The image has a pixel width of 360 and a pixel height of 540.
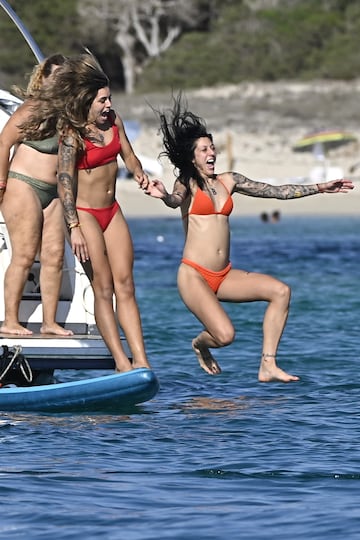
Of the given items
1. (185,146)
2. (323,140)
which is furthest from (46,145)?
(323,140)

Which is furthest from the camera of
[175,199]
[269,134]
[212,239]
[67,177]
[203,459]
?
[269,134]

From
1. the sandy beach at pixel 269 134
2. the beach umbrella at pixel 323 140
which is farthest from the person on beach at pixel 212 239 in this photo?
the beach umbrella at pixel 323 140

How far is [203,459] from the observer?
7035 mm

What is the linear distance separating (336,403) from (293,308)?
6.86 m

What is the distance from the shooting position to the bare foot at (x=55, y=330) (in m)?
8.45

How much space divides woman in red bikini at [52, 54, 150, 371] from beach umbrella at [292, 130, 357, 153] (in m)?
32.3

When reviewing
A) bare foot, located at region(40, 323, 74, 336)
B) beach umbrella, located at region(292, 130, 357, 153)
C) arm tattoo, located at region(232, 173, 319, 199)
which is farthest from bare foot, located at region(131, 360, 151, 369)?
beach umbrella, located at region(292, 130, 357, 153)

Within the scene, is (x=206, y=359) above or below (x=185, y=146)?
below

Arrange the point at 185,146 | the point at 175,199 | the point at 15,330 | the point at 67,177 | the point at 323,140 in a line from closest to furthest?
the point at 67,177 < the point at 175,199 < the point at 185,146 < the point at 15,330 < the point at 323,140

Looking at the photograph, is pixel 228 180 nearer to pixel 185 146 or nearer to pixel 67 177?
pixel 185 146

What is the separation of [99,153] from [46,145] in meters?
0.54

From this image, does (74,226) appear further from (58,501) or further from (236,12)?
(236,12)

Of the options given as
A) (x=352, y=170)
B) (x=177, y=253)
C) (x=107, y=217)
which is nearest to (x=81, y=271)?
(x=107, y=217)

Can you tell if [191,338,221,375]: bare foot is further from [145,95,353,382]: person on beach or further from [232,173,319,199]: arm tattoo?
[232,173,319,199]: arm tattoo
